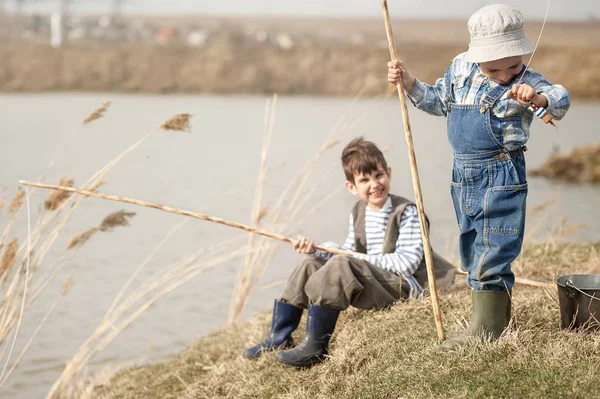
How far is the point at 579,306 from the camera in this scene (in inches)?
154

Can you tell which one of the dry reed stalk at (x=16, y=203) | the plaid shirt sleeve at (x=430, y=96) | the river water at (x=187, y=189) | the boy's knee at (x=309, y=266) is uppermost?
the plaid shirt sleeve at (x=430, y=96)

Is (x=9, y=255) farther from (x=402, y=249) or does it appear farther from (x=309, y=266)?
(x=402, y=249)

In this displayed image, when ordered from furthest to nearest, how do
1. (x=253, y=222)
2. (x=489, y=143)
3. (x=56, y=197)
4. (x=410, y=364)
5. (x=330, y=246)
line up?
(x=253, y=222) → (x=56, y=197) → (x=330, y=246) → (x=410, y=364) → (x=489, y=143)

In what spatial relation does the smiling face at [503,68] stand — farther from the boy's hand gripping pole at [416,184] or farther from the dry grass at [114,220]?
the dry grass at [114,220]

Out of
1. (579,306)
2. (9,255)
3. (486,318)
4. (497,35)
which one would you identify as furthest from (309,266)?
(9,255)

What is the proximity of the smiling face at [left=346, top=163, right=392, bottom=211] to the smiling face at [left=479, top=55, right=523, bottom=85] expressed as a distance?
1013 millimetres

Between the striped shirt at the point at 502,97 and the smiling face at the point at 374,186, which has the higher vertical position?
the striped shirt at the point at 502,97

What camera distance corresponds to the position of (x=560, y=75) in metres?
28.5

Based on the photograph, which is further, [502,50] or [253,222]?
[253,222]

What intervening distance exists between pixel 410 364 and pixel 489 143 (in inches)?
40.1

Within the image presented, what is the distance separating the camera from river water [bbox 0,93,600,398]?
7.33 m

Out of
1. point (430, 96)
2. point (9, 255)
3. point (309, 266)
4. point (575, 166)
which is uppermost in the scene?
point (430, 96)

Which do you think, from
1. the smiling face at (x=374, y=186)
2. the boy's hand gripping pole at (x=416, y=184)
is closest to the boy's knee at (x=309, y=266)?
the smiling face at (x=374, y=186)

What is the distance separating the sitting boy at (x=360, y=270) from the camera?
4.43m
